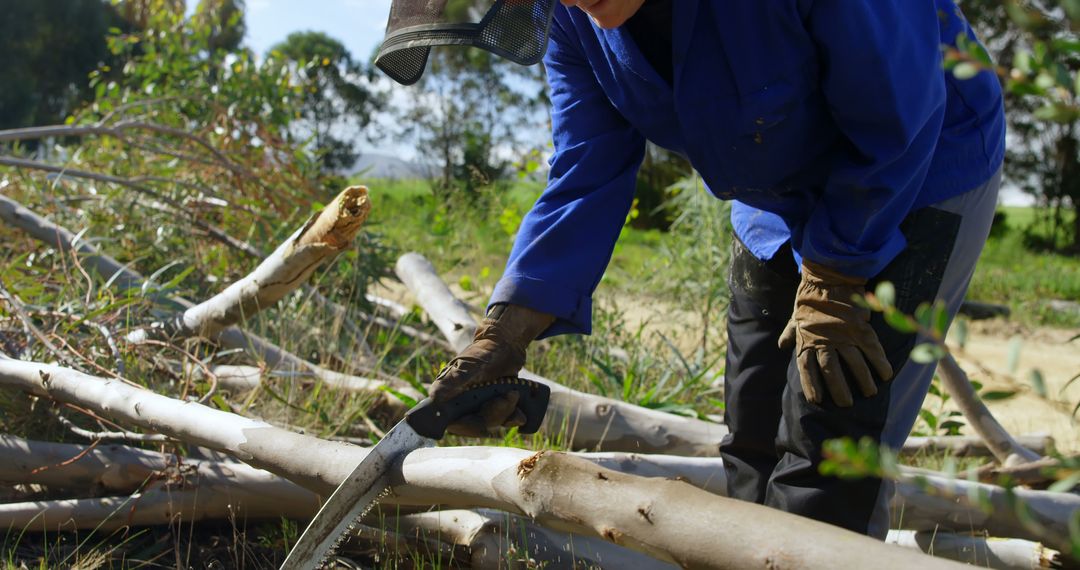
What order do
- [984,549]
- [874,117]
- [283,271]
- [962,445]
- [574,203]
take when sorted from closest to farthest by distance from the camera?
[874,117] < [574,203] < [984,549] < [283,271] < [962,445]

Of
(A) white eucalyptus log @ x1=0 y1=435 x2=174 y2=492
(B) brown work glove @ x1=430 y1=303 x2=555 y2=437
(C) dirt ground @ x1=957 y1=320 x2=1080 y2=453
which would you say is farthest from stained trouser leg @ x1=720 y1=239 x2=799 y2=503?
(A) white eucalyptus log @ x1=0 y1=435 x2=174 y2=492

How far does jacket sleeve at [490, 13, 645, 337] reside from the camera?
2.15m

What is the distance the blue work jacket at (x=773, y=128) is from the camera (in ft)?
5.55

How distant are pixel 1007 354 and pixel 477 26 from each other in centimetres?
213

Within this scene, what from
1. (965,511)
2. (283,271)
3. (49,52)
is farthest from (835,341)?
(49,52)

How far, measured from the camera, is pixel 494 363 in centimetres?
208

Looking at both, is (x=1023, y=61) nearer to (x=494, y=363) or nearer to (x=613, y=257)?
(x=494, y=363)

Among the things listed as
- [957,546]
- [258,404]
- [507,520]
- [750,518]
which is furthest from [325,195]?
[750,518]

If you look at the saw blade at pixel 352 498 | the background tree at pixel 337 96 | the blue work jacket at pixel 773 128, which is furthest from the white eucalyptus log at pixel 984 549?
the background tree at pixel 337 96

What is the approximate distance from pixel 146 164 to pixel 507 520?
13.0 ft

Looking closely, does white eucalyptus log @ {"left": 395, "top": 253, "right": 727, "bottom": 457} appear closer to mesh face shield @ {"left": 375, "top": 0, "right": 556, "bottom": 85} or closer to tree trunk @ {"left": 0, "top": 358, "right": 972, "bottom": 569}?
tree trunk @ {"left": 0, "top": 358, "right": 972, "bottom": 569}

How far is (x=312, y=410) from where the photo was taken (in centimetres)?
330

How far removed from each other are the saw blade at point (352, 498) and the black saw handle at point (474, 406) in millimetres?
37

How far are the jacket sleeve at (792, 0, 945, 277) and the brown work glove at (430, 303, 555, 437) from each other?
66 centimetres
